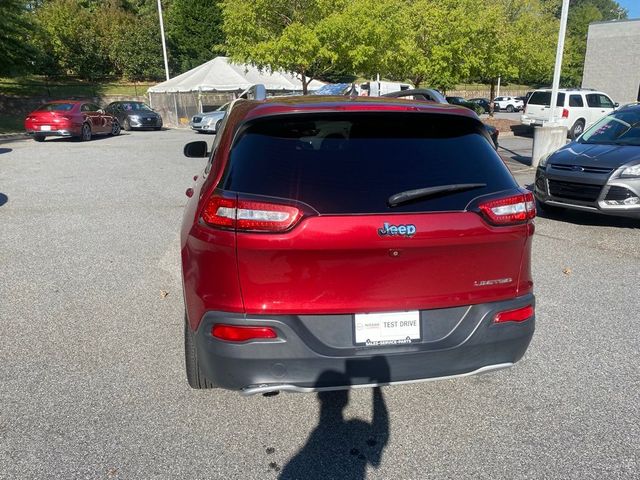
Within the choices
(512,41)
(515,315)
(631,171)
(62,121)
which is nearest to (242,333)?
(515,315)

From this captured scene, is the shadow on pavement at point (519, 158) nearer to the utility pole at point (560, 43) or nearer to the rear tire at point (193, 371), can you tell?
the utility pole at point (560, 43)

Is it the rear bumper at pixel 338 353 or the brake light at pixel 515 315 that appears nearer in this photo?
the rear bumper at pixel 338 353

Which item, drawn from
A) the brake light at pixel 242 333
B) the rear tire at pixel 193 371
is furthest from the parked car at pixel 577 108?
the brake light at pixel 242 333

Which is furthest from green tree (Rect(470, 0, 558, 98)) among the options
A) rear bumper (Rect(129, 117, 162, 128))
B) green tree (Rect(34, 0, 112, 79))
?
green tree (Rect(34, 0, 112, 79))

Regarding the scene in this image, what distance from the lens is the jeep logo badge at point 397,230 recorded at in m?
2.38

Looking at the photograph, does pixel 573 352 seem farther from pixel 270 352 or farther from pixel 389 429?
pixel 270 352

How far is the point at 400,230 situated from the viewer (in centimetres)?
239

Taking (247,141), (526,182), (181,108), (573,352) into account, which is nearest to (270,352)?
(247,141)

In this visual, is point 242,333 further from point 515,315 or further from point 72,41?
point 72,41

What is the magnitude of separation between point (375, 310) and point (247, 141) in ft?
3.41

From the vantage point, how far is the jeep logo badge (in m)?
2.38

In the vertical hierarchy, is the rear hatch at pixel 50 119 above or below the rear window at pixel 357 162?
below

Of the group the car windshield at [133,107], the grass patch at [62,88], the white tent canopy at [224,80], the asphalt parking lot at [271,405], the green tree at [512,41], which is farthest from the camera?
the grass patch at [62,88]

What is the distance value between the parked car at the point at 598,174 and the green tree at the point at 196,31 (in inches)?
1693
